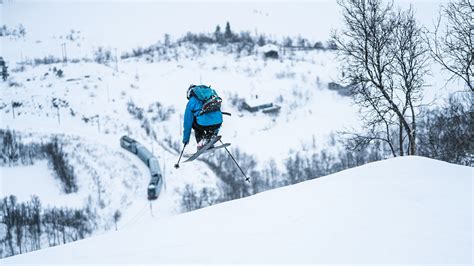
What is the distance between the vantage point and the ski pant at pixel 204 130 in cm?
757

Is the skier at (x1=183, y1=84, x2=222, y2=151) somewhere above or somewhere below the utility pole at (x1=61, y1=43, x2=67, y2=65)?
below

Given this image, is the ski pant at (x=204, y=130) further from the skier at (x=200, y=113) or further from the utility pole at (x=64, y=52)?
the utility pole at (x=64, y=52)

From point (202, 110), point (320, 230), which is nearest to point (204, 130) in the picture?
point (202, 110)

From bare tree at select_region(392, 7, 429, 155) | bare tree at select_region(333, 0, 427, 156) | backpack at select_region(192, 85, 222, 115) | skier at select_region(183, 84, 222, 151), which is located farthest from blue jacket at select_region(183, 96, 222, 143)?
bare tree at select_region(392, 7, 429, 155)

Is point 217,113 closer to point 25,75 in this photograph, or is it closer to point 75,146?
point 75,146

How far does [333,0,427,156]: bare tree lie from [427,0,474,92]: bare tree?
56 centimetres

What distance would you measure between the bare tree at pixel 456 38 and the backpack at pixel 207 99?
8254 millimetres

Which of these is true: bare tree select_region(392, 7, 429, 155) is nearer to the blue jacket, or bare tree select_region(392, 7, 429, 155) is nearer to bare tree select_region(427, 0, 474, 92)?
bare tree select_region(427, 0, 474, 92)

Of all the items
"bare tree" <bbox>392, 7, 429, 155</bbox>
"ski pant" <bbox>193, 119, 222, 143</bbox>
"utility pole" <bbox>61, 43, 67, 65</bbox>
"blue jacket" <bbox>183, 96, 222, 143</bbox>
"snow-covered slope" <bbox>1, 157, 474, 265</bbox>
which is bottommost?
"snow-covered slope" <bbox>1, 157, 474, 265</bbox>

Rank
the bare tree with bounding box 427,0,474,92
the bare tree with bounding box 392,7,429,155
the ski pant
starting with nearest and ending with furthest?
the ski pant < the bare tree with bounding box 427,0,474,92 < the bare tree with bounding box 392,7,429,155

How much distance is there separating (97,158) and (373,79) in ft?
117

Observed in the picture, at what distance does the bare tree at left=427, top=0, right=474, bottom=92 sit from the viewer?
11.5 m

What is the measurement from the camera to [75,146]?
4366cm

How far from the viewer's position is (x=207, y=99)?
7.16 meters
